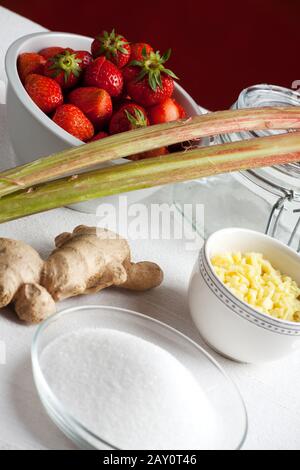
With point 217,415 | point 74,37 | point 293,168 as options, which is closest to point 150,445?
point 217,415

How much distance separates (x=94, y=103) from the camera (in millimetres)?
838

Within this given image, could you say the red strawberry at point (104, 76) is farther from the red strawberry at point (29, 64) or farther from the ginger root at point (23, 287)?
the ginger root at point (23, 287)

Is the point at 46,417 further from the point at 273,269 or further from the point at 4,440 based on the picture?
the point at 273,269

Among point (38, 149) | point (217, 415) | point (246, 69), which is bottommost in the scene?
point (246, 69)

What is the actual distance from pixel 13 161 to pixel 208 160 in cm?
25

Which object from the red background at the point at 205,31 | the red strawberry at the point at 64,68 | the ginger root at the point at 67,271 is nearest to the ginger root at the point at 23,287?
the ginger root at the point at 67,271

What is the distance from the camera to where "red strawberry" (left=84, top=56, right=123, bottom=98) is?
33.6 inches

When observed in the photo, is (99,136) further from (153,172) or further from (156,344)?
(156,344)

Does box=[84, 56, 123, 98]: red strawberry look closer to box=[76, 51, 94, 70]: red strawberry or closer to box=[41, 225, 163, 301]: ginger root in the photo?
box=[76, 51, 94, 70]: red strawberry

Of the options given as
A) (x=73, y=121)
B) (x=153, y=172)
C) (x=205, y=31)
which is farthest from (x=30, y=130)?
(x=205, y=31)

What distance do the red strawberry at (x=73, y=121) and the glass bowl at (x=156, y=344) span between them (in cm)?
22

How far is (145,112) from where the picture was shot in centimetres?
86

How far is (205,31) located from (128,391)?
1.79 metres

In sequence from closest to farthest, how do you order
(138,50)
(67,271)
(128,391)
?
(128,391) < (67,271) < (138,50)
